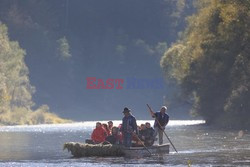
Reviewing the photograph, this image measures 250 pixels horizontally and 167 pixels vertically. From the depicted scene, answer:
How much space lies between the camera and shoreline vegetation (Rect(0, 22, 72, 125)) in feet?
486

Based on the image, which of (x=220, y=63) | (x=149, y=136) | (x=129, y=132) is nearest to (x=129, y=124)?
(x=129, y=132)

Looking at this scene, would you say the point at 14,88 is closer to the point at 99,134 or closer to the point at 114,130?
the point at 99,134

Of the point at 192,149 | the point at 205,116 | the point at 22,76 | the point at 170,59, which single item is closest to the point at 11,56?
the point at 22,76

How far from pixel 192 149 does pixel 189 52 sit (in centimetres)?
4634

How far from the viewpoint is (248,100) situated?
267 ft

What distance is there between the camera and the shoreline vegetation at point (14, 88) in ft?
486

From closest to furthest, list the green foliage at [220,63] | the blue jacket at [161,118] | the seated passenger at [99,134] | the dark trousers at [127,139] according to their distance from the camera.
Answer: the dark trousers at [127,139]
the seated passenger at [99,134]
the blue jacket at [161,118]
the green foliage at [220,63]

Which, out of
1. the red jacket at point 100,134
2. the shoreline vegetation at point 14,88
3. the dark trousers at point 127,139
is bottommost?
the dark trousers at point 127,139

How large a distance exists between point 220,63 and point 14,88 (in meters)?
75.6

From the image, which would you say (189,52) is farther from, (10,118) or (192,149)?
(10,118)

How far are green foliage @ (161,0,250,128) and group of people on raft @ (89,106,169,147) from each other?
29.1 m

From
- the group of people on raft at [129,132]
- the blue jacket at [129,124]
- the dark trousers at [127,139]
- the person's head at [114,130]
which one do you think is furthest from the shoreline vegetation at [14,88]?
the blue jacket at [129,124]

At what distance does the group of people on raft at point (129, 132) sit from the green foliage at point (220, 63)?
29100 mm

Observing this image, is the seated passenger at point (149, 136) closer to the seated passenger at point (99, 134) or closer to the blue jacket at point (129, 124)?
the blue jacket at point (129, 124)
